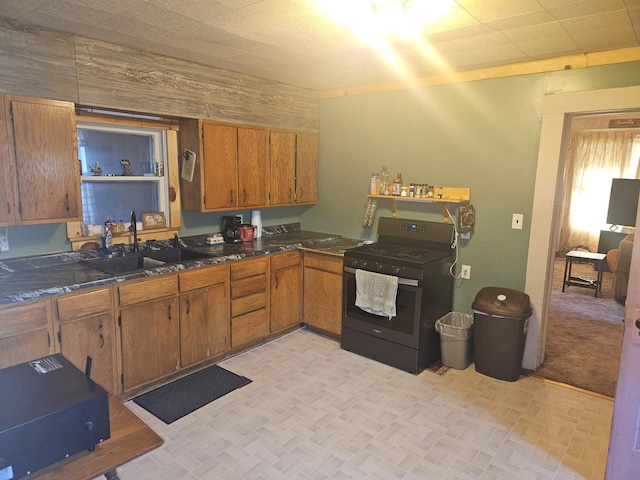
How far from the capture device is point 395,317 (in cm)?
341

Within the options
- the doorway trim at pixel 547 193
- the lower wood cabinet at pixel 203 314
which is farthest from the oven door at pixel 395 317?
the lower wood cabinet at pixel 203 314

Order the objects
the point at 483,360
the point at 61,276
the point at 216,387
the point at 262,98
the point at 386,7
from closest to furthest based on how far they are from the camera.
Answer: the point at 386,7 < the point at 61,276 < the point at 216,387 < the point at 483,360 < the point at 262,98

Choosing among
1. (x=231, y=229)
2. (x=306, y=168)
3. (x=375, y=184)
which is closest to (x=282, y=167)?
(x=306, y=168)

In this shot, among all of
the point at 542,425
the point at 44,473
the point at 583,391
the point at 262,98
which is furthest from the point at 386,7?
the point at 583,391

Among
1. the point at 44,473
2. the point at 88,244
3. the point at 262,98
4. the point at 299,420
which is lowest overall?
the point at 299,420

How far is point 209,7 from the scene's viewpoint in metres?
2.20

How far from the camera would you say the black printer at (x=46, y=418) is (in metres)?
A: 1.08

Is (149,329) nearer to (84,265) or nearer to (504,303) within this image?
(84,265)

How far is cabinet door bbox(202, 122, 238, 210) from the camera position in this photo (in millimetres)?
3580

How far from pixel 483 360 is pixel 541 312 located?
61 cm

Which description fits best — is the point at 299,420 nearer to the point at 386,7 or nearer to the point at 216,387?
the point at 216,387

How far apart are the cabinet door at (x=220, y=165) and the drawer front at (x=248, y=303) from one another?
2.76 feet

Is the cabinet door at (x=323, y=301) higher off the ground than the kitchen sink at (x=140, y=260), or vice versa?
the kitchen sink at (x=140, y=260)

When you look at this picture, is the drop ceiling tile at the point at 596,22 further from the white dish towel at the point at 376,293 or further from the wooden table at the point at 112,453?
the wooden table at the point at 112,453
